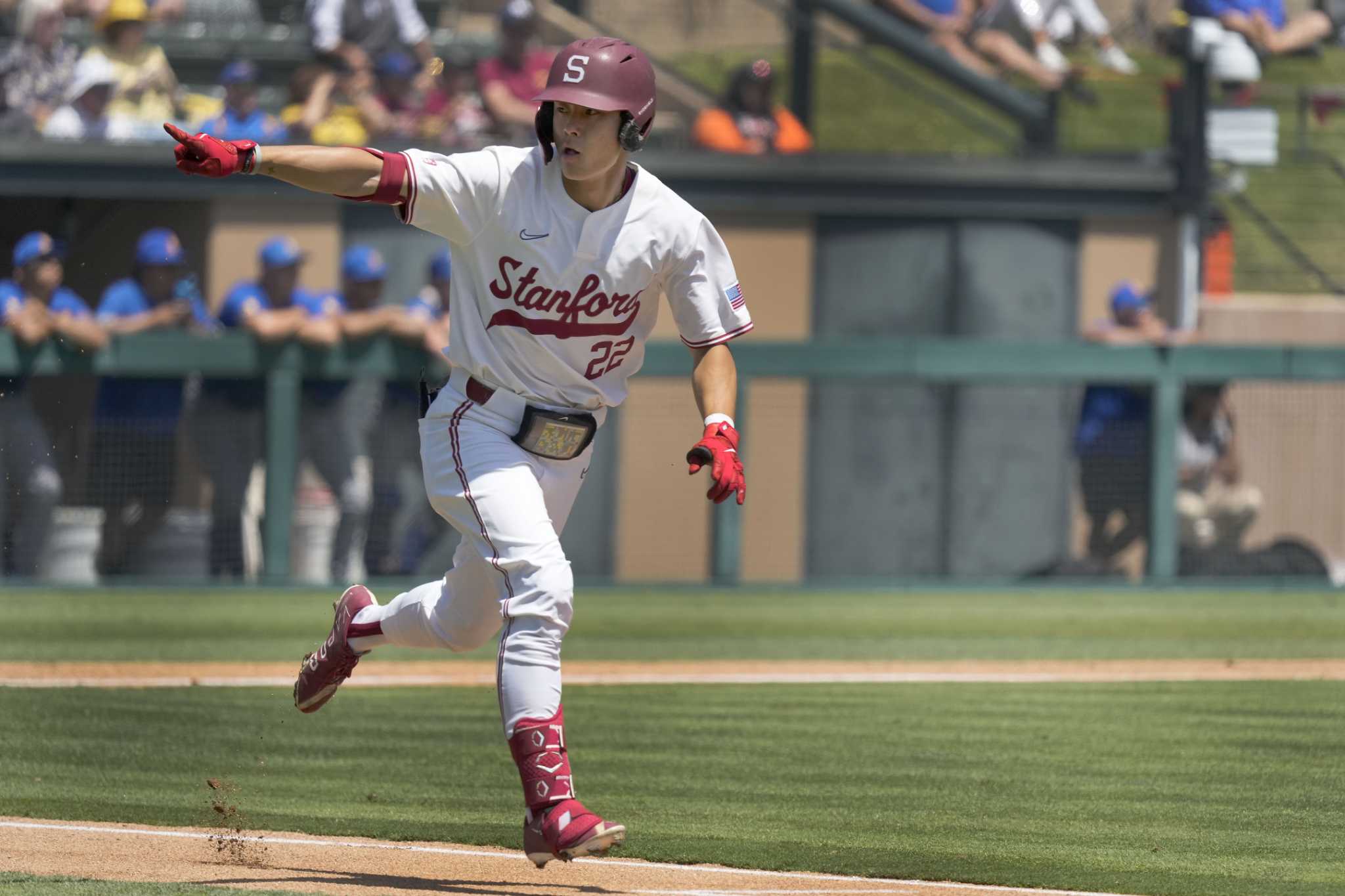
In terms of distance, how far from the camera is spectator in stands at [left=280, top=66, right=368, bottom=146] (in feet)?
46.8

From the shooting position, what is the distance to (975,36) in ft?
55.4

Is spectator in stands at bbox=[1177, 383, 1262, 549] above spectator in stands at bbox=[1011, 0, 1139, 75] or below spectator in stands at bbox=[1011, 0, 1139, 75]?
below

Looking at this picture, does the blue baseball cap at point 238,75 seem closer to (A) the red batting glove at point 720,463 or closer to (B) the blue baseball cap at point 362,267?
(B) the blue baseball cap at point 362,267

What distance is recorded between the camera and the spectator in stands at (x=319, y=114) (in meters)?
14.3

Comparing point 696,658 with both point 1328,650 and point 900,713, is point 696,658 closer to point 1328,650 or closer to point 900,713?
point 900,713

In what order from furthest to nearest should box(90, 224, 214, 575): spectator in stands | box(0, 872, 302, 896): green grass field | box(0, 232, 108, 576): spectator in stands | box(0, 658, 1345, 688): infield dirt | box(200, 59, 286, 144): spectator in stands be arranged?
1. box(200, 59, 286, 144): spectator in stands
2. box(90, 224, 214, 575): spectator in stands
3. box(0, 232, 108, 576): spectator in stands
4. box(0, 658, 1345, 688): infield dirt
5. box(0, 872, 302, 896): green grass field

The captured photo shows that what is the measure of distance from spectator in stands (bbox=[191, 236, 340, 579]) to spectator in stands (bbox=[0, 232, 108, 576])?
2.91 feet

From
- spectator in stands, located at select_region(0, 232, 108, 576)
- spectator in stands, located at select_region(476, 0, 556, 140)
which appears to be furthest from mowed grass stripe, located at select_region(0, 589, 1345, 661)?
spectator in stands, located at select_region(476, 0, 556, 140)

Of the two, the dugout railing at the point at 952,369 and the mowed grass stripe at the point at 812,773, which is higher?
the dugout railing at the point at 952,369

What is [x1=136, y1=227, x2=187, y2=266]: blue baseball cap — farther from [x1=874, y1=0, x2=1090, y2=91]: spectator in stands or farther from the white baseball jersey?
the white baseball jersey

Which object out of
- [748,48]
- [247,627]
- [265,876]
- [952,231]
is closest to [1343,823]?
[265,876]

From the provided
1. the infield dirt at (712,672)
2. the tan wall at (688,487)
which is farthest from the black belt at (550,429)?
the tan wall at (688,487)

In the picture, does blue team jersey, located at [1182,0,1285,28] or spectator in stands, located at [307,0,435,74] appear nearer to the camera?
spectator in stands, located at [307,0,435,74]

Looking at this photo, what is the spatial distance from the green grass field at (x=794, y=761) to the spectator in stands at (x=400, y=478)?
1868 millimetres
